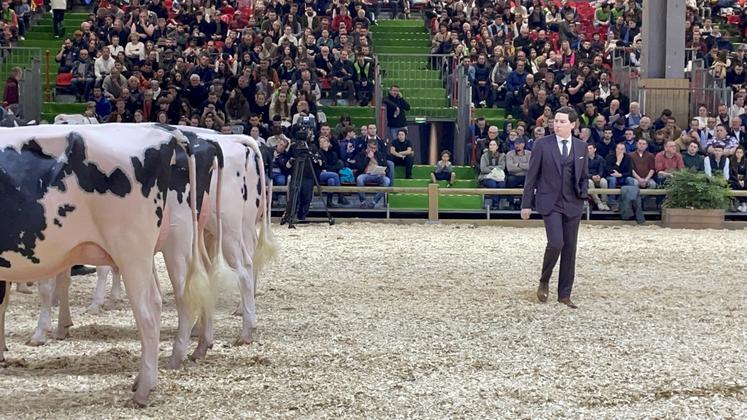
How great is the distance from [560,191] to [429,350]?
2.95m

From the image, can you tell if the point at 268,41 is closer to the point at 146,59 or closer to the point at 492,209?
the point at 146,59

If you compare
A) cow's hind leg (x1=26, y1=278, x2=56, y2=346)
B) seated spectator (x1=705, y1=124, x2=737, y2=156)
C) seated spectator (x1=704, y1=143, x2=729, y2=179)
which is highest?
seated spectator (x1=705, y1=124, x2=737, y2=156)

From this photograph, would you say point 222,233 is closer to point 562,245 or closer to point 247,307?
point 247,307

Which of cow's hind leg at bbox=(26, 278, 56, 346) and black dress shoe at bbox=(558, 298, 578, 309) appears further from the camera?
black dress shoe at bbox=(558, 298, 578, 309)

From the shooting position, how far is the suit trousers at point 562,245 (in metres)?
10.9

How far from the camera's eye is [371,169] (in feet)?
67.3

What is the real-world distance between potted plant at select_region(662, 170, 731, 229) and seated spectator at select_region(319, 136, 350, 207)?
5771mm

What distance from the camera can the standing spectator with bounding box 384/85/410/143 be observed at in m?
23.1

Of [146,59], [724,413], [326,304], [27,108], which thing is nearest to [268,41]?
[146,59]

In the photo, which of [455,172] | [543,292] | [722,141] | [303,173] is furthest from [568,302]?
[722,141]

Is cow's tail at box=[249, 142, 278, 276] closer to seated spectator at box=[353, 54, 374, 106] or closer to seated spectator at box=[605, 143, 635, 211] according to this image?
seated spectator at box=[605, 143, 635, 211]

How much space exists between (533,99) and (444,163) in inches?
118

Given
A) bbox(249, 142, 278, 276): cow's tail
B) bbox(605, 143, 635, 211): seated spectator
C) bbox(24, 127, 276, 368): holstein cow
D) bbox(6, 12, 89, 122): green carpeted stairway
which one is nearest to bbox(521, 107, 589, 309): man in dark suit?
bbox(249, 142, 278, 276): cow's tail

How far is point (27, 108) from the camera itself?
77.2 ft
